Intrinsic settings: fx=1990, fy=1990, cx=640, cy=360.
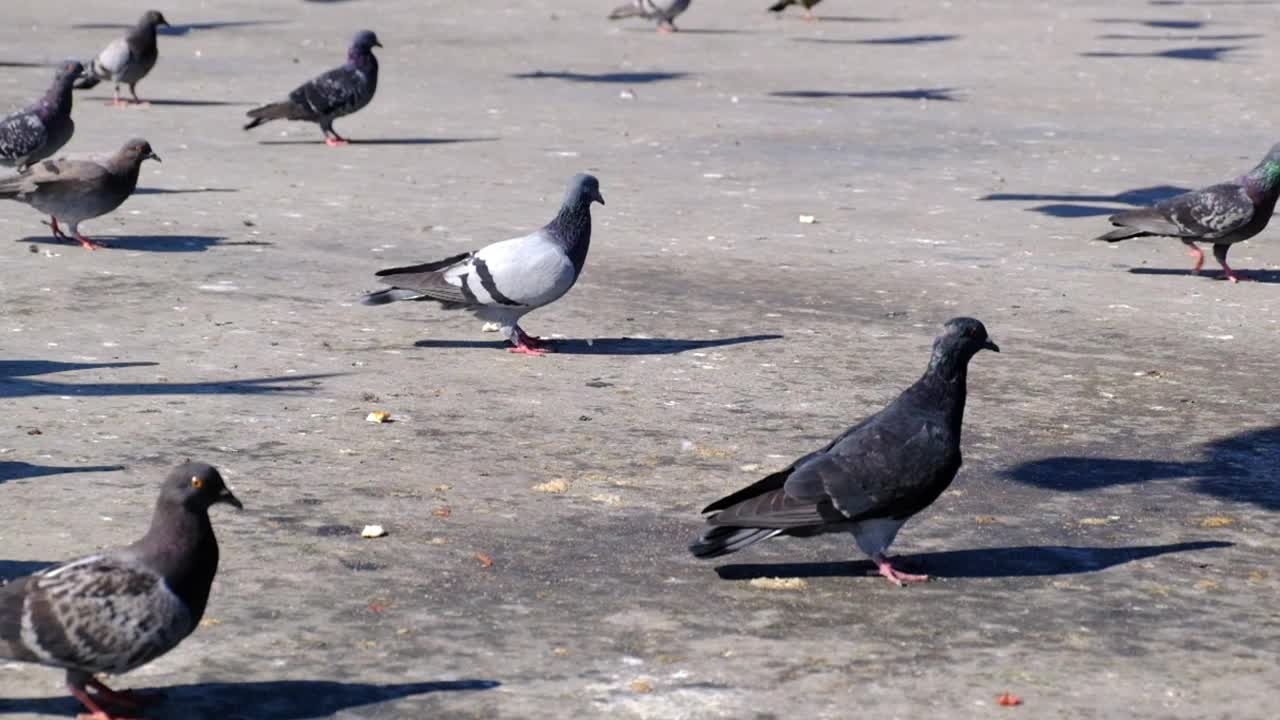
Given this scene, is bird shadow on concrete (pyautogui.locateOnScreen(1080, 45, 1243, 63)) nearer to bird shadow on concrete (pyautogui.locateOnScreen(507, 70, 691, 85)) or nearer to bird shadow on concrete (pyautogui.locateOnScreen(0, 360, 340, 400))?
bird shadow on concrete (pyautogui.locateOnScreen(507, 70, 691, 85))

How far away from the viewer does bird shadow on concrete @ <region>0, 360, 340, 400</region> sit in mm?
8695

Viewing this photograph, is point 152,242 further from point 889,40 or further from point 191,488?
point 889,40

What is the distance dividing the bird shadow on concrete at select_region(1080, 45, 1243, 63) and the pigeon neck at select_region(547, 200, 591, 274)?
15341 mm

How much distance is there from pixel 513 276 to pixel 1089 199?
6524 millimetres

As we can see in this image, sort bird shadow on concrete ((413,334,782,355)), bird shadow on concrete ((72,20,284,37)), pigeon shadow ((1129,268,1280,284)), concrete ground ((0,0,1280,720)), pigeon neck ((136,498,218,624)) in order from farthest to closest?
bird shadow on concrete ((72,20,284,37)) → pigeon shadow ((1129,268,1280,284)) → bird shadow on concrete ((413,334,782,355)) → concrete ground ((0,0,1280,720)) → pigeon neck ((136,498,218,624))

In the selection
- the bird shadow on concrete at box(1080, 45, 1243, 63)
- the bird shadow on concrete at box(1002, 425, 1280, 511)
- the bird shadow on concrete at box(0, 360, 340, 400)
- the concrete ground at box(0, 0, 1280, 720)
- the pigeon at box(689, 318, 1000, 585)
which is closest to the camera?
the concrete ground at box(0, 0, 1280, 720)

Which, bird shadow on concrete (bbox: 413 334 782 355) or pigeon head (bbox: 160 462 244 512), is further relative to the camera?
bird shadow on concrete (bbox: 413 334 782 355)

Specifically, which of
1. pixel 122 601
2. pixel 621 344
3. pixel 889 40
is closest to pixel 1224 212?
pixel 621 344

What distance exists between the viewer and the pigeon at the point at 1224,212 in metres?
12.0

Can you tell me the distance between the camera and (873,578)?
6.48 meters

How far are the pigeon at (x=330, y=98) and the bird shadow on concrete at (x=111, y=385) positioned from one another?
822 centimetres

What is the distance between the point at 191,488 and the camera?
5.07 metres

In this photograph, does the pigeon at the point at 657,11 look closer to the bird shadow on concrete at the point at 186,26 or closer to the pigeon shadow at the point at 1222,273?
the bird shadow on concrete at the point at 186,26

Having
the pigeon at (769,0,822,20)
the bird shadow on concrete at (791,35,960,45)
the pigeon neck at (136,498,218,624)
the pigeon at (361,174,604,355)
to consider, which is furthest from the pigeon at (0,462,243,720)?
the pigeon at (769,0,822,20)
